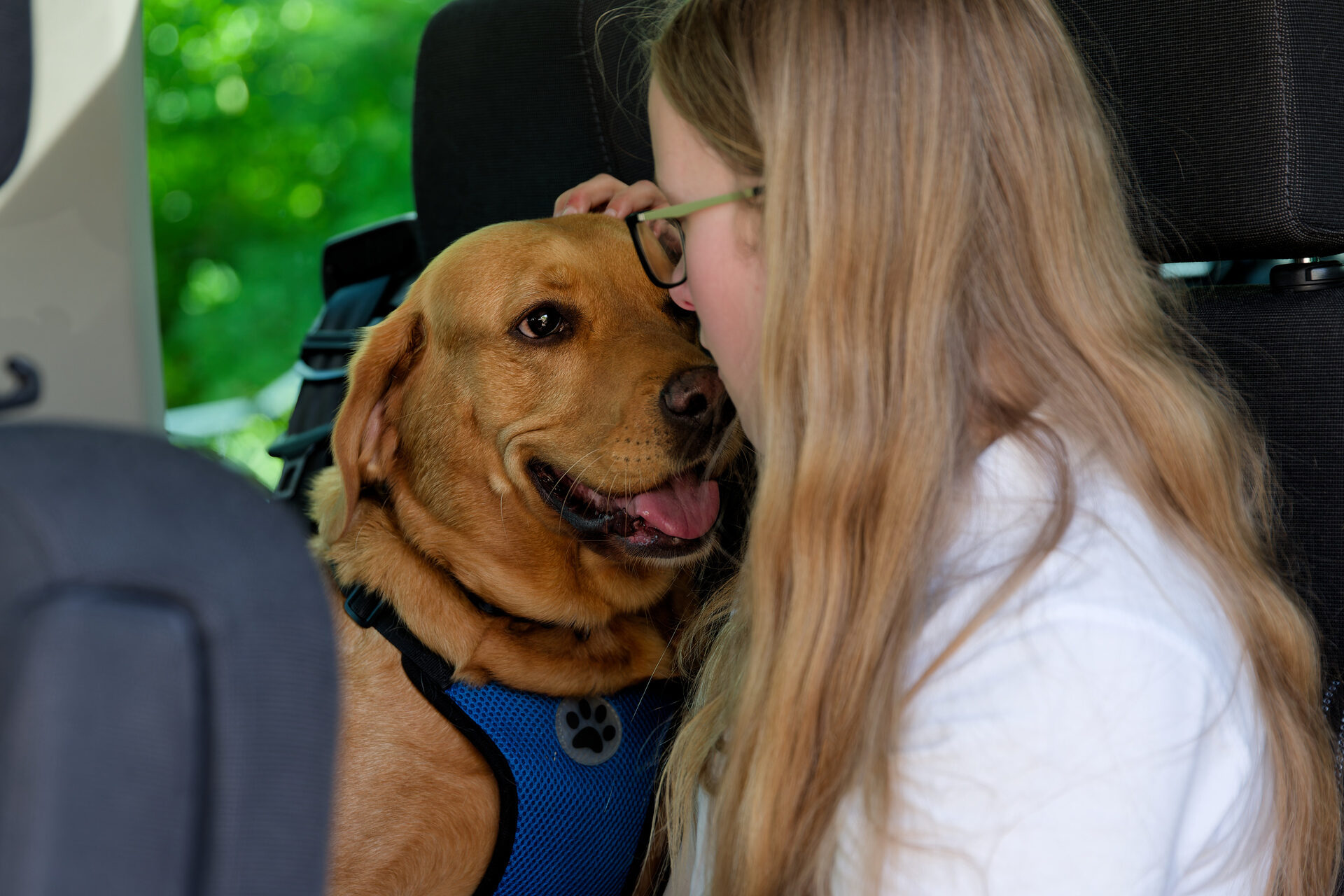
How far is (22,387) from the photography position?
2.96 feet

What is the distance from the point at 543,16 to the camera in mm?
2053

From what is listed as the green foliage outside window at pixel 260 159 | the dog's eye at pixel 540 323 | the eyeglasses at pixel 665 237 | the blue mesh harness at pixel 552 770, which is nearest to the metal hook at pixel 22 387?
the eyeglasses at pixel 665 237

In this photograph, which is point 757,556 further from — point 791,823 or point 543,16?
point 543,16

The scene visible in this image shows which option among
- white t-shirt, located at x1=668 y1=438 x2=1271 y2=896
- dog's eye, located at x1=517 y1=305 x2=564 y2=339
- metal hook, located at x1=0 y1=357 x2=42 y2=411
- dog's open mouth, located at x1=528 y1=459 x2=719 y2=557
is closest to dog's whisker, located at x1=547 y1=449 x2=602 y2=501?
dog's open mouth, located at x1=528 y1=459 x2=719 y2=557

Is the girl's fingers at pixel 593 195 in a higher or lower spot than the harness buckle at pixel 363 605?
higher

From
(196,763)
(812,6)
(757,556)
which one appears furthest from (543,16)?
(196,763)

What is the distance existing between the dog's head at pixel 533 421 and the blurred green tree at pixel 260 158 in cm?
267

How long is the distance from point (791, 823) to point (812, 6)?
78 cm

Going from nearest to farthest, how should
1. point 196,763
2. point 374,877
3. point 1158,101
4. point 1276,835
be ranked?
1. point 196,763
2. point 1276,835
3. point 1158,101
4. point 374,877

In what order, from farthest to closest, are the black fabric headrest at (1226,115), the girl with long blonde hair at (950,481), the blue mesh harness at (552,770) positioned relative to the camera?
1. the blue mesh harness at (552,770)
2. the black fabric headrest at (1226,115)
3. the girl with long blonde hair at (950,481)

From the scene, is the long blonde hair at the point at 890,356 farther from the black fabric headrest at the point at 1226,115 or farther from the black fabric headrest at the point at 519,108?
the black fabric headrest at the point at 519,108

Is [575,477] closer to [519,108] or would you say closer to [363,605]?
[363,605]

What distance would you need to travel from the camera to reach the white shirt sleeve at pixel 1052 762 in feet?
3.14

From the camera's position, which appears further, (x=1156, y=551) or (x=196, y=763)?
(x=1156, y=551)
